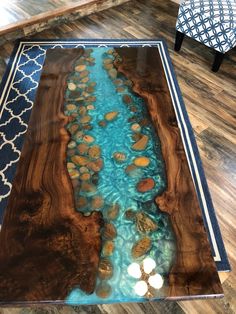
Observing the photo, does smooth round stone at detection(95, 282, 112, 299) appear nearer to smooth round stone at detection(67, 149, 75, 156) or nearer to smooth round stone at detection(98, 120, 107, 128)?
smooth round stone at detection(67, 149, 75, 156)

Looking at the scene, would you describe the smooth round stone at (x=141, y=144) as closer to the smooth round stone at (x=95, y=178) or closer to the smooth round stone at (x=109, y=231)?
the smooth round stone at (x=95, y=178)

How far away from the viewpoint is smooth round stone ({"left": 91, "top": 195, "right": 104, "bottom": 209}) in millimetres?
1006

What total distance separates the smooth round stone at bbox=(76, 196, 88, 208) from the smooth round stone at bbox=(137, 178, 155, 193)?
0.66ft

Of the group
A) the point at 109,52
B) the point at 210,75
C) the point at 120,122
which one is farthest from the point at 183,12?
the point at 120,122

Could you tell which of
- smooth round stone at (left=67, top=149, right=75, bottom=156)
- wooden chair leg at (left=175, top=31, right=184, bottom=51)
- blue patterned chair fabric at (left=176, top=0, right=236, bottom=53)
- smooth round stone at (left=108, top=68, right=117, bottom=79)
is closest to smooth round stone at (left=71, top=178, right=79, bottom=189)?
smooth round stone at (left=67, top=149, right=75, bottom=156)

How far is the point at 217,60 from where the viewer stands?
7.14ft

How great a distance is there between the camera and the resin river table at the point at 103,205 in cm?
84

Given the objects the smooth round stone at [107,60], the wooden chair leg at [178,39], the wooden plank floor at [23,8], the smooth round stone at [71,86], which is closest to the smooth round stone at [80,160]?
the smooth round stone at [71,86]

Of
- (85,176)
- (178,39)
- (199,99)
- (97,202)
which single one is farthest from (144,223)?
(178,39)

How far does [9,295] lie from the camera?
81 centimetres

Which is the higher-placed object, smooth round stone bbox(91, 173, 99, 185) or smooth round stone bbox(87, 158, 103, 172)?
smooth round stone bbox(87, 158, 103, 172)

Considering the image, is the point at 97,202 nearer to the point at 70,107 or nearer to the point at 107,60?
the point at 70,107

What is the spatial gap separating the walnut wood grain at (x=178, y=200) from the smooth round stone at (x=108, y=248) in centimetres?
19

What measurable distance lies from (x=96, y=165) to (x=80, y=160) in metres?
0.07
